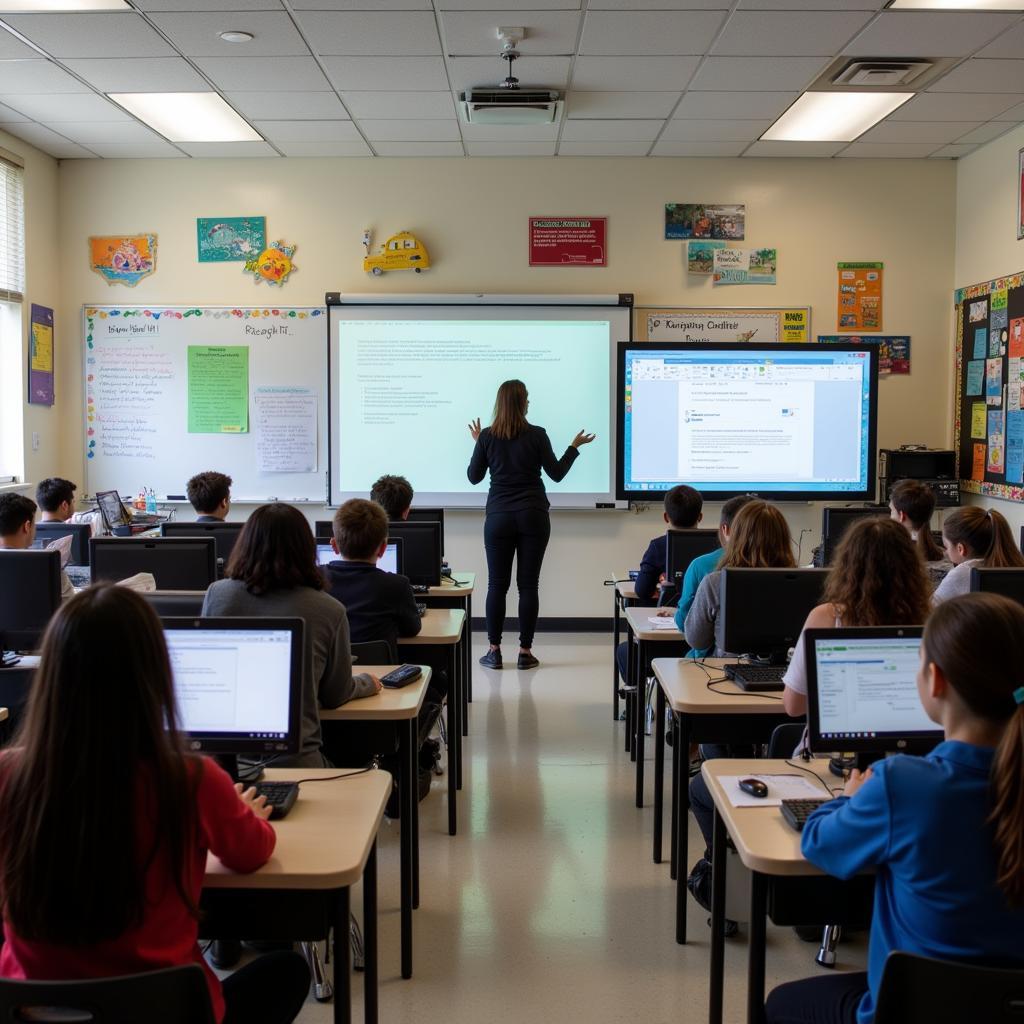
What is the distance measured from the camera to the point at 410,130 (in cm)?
596

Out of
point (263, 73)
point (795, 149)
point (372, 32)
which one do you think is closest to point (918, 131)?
point (795, 149)

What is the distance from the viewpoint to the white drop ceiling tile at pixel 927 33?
14.0 feet

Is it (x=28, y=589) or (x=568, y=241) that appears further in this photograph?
(x=568, y=241)

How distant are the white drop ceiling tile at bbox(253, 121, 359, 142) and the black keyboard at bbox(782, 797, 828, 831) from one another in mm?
5075

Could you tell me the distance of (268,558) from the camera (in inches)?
99.0

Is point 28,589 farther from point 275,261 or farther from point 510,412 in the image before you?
point 275,261

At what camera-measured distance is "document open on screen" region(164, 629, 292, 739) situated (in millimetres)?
2076

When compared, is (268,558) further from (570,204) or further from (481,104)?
(570,204)

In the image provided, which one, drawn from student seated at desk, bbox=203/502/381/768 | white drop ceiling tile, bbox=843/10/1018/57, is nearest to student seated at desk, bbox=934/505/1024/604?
student seated at desk, bbox=203/502/381/768

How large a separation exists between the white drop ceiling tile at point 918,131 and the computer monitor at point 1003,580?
148 inches

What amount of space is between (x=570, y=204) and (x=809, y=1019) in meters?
5.70

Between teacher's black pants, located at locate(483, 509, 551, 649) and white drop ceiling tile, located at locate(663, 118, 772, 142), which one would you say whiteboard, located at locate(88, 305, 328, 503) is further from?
white drop ceiling tile, located at locate(663, 118, 772, 142)

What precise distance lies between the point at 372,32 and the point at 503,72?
81 cm

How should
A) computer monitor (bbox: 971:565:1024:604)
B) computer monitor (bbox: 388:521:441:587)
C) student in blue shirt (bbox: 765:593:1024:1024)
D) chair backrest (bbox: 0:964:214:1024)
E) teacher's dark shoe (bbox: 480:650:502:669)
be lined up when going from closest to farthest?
1. chair backrest (bbox: 0:964:214:1024)
2. student in blue shirt (bbox: 765:593:1024:1024)
3. computer monitor (bbox: 971:565:1024:604)
4. computer monitor (bbox: 388:521:441:587)
5. teacher's dark shoe (bbox: 480:650:502:669)
